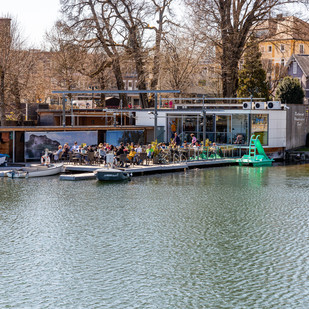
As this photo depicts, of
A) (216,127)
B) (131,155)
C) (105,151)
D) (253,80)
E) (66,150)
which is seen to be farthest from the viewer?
(253,80)

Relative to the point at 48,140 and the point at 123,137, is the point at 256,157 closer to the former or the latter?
the point at 123,137

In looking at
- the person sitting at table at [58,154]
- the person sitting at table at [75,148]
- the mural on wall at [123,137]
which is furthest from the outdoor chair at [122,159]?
the mural on wall at [123,137]

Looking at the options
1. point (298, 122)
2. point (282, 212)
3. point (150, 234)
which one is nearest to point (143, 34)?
point (298, 122)

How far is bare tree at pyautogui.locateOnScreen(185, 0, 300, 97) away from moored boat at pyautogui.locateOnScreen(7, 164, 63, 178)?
20543mm

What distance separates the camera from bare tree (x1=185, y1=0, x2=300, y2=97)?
48.6 m

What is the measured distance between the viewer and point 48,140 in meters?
37.9

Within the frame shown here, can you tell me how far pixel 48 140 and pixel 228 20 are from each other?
20638mm

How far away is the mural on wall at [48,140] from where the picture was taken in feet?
122

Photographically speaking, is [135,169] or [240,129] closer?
[135,169]

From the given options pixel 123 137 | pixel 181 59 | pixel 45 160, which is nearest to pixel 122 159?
pixel 45 160

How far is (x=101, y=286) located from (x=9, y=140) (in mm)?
23182

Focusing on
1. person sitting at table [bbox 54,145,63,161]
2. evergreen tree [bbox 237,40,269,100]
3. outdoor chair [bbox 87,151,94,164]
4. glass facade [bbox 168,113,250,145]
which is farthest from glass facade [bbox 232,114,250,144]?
evergreen tree [bbox 237,40,269,100]

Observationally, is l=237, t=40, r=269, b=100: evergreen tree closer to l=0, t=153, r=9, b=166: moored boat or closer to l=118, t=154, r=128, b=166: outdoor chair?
l=118, t=154, r=128, b=166: outdoor chair

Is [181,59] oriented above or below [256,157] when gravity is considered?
above
